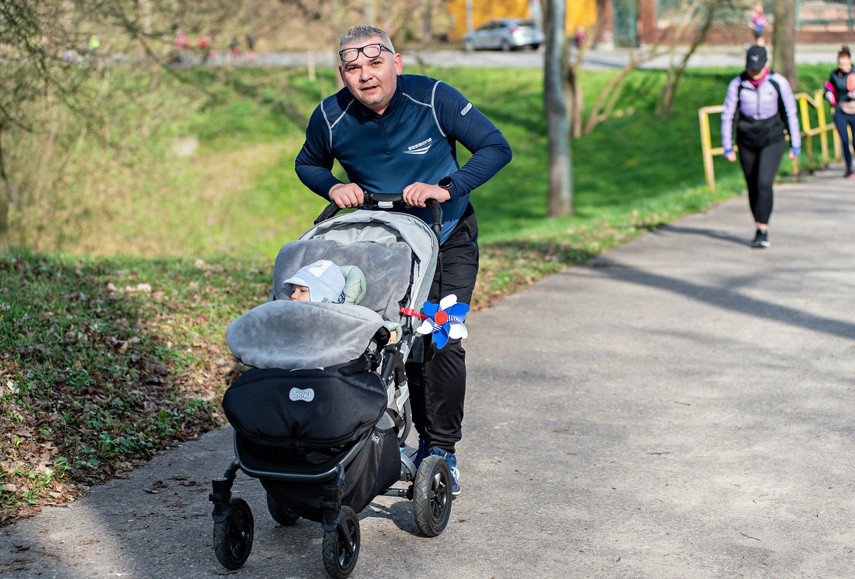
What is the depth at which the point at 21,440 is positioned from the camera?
5.54 meters

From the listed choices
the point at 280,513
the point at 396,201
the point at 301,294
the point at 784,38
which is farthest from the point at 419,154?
the point at 784,38

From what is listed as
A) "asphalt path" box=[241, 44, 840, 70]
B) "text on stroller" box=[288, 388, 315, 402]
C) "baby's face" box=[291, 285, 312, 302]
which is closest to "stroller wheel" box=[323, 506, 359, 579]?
"text on stroller" box=[288, 388, 315, 402]

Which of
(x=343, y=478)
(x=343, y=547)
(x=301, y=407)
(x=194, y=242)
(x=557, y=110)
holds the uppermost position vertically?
(x=557, y=110)

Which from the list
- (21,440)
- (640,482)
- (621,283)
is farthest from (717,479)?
(621,283)

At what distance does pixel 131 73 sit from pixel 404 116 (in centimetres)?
1560

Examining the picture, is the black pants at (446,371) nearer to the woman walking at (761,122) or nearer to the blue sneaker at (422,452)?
the blue sneaker at (422,452)

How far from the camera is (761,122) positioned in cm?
1157

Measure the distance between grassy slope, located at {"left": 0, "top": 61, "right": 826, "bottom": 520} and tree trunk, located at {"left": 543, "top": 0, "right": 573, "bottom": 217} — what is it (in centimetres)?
64

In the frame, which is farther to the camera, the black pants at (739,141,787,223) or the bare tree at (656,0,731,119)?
the bare tree at (656,0,731,119)

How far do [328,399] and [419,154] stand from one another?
4.67ft

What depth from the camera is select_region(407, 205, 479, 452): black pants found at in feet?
16.1

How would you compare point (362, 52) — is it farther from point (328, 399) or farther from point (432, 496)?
point (432, 496)

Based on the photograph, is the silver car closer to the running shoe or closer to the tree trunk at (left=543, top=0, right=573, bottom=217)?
the tree trunk at (left=543, top=0, right=573, bottom=217)

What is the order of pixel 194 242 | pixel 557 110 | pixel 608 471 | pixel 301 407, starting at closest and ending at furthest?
pixel 301 407 < pixel 608 471 < pixel 557 110 < pixel 194 242
